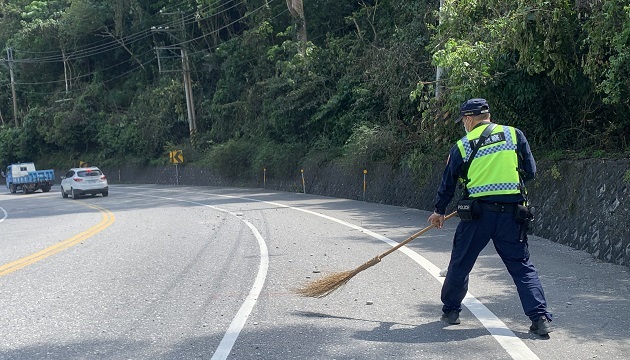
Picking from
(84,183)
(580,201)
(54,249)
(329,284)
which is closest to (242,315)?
(329,284)

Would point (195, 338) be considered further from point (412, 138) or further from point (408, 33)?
point (408, 33)

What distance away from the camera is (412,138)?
75.6 feet

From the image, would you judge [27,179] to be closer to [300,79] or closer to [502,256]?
[300,79]

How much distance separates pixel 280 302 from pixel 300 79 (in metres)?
27.7

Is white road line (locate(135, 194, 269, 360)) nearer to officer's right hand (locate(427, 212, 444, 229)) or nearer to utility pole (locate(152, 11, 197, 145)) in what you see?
officer's right hand (locate(427, 212, 444, 229))

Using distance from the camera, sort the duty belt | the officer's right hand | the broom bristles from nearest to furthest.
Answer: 1. the duty belt
2. the officer's right hand
3. the broom bristles

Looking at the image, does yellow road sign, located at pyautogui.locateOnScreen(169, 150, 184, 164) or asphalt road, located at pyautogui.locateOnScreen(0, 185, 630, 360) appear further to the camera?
yellow road sign, located at pyautogui.locateOnScreen(169, 150, 184, 164)

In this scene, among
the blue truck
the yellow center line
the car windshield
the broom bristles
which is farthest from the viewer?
the blue truck

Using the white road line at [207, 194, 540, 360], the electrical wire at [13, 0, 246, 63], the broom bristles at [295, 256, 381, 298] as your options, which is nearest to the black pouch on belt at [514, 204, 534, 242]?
the white road line at [207, 194, 540, 360]

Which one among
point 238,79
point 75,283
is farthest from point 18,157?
point 75,283

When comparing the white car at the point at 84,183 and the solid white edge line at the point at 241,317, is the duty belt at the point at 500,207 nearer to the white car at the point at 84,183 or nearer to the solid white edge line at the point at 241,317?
the solid white edge line at the point at 241,317

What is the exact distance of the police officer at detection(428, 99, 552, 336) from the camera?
5934 mm

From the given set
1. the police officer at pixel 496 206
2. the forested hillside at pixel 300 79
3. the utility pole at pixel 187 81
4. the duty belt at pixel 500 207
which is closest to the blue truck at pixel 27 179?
the forested hillside at pixel 300 79

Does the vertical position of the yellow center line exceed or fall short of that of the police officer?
it falls short
